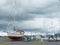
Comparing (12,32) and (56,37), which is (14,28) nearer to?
(12,32)

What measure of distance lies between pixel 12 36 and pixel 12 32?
8.21ft

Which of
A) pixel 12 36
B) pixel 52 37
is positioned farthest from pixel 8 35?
pixel 52 37

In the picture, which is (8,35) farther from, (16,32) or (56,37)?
(56,37)

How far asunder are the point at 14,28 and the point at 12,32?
2.90 metres

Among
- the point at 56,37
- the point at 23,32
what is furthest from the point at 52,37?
the point at 23,32

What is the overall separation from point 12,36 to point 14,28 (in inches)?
211

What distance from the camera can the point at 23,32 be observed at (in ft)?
267

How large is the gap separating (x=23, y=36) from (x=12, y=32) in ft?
→ 13.1

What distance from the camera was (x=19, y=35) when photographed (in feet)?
269

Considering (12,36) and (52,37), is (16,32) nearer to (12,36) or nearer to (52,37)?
(12,36)

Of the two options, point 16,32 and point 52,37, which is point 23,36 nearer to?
point 16,32

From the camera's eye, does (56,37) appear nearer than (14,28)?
Yes

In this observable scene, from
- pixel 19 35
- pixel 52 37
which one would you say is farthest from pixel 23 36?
pixel 52 37

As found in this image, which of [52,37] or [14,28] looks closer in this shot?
[52,37]
